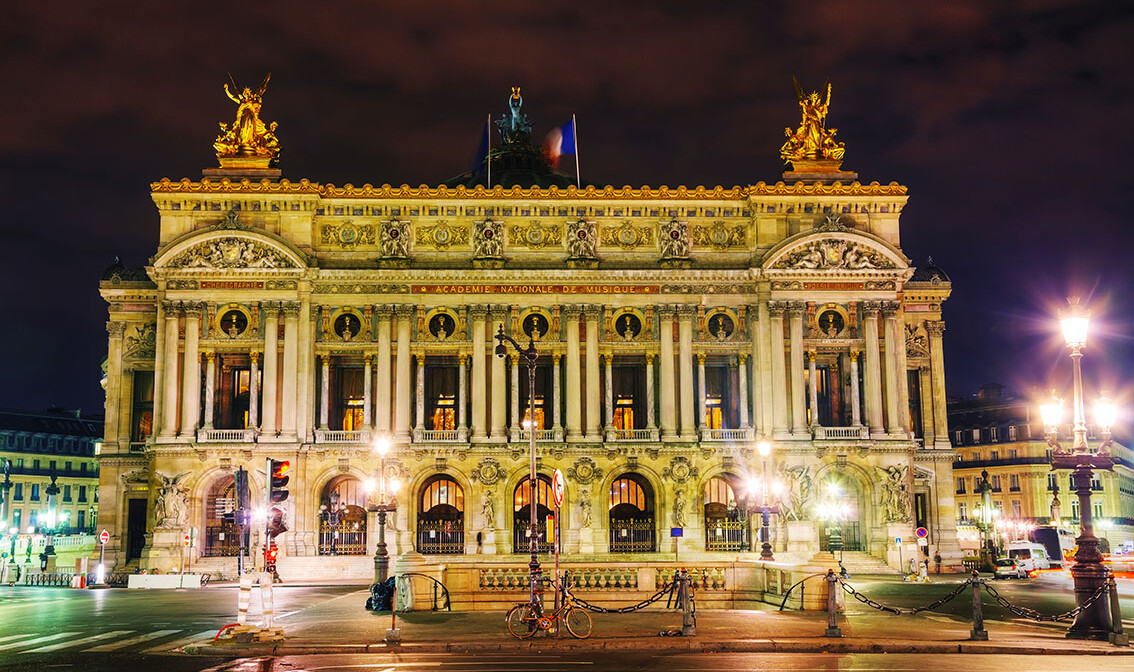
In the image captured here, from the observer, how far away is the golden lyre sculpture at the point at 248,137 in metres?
66.9

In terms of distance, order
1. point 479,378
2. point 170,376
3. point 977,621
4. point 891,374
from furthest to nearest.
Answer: point 891,374, point 479,378, point 170,376, point 977,621

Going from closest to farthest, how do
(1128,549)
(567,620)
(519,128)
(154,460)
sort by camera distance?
(567,620) → (154,460) → (519,128) → (1128,549)

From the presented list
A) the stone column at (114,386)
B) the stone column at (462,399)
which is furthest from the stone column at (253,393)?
the stone column at (462,399)

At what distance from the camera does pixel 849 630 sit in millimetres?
30297

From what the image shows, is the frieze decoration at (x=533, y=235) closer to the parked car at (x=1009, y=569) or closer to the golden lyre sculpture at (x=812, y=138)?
the golden lyre sculpture at (x=812, y=138)

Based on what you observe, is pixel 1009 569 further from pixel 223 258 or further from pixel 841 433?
pixel 223 258

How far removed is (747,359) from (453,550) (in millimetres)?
19643

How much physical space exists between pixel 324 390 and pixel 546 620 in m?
37.1

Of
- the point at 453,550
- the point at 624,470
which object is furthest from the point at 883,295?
the point at 453,550

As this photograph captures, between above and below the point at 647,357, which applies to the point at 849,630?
below

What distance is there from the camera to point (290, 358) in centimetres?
6322

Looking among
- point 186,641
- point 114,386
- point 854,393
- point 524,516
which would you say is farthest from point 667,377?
point 186,641

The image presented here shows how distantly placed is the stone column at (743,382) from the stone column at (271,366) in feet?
84.7

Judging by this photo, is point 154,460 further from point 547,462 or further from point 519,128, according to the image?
point 519,128
